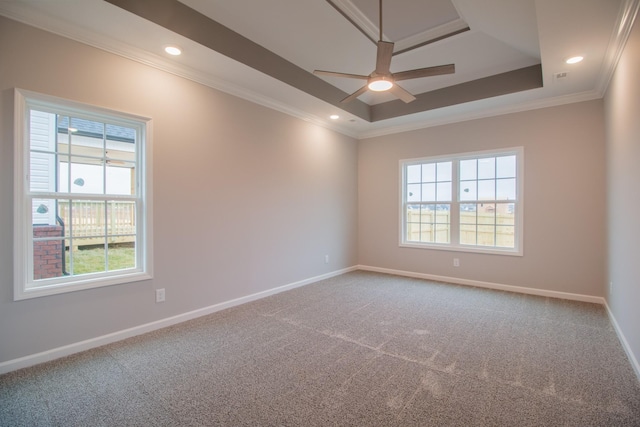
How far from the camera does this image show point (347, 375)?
7.34 ft

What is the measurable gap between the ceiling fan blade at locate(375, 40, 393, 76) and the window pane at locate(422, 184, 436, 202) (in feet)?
10.1

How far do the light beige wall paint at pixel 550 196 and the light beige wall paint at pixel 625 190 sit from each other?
46 cm

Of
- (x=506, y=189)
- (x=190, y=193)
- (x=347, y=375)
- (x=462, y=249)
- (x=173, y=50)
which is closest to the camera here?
(x=347, y=375)

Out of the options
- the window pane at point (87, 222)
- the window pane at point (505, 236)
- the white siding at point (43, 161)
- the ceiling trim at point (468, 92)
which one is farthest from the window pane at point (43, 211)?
the window pane at point (505, 236)

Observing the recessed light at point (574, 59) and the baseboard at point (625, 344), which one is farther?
the recessed light at point (574, 59)

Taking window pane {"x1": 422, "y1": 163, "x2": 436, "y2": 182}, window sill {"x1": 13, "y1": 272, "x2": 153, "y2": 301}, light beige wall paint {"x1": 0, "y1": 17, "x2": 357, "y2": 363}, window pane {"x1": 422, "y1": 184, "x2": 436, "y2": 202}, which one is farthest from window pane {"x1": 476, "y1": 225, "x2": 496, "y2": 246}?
window sill {"x1": 13, "y1": 272, "x2": 153, "y2": 301}

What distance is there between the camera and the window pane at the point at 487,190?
4.68 metres

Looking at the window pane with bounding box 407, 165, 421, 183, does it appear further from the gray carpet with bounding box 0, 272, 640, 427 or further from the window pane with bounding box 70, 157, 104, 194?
the window pane with bounding box 70, 157, 104, 194

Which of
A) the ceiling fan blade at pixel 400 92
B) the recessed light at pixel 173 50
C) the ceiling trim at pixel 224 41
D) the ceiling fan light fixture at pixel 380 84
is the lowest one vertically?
the ceiling fan light fixture at pixel 380 84

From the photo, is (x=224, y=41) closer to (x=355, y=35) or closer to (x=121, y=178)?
(x=355, y=35)

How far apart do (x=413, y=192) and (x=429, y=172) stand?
44 cm

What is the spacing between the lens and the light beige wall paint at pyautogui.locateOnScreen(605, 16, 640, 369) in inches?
90.9

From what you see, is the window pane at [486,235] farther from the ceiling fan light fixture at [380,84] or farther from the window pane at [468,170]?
the ceiling fan light fixture at [380,84]

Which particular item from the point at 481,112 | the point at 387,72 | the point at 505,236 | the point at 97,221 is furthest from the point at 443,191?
the point at 97,221
